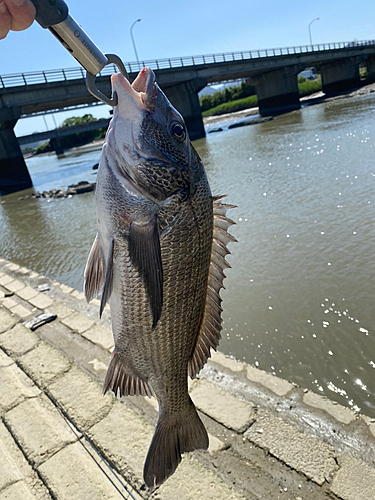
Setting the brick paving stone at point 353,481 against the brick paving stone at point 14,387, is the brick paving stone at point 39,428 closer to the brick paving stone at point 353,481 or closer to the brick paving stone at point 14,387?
the brick paving stone at point 14,387

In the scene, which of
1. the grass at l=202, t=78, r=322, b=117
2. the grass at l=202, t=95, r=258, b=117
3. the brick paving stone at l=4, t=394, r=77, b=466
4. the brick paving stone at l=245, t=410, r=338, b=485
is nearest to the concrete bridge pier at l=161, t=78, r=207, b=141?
the grass at l=202, t=78, r=322, b=117

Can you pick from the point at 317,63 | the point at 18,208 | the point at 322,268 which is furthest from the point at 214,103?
the point at 322,268

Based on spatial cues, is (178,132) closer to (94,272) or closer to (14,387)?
(94,272)

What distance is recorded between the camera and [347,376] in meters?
3.99

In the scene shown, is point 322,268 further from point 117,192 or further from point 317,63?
point 317,63

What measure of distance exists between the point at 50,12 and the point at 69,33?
0.09 metres

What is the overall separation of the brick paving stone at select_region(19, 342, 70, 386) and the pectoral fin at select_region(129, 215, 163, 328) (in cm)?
277

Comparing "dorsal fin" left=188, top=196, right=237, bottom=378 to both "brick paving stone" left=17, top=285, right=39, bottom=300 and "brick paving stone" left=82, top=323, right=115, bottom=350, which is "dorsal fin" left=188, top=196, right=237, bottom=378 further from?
"brick paving stone" left=17, top=285, right=39, bottom=300

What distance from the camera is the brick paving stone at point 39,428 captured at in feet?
9.51

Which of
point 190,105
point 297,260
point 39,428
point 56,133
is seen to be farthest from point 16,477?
point 56,133

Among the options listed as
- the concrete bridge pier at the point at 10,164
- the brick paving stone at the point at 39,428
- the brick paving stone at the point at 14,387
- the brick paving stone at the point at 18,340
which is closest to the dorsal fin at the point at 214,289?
the brick paving stone at the point at 39,428

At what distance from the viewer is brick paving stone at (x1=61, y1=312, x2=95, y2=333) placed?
4723 mm

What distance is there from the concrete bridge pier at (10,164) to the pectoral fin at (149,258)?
92.9 ft

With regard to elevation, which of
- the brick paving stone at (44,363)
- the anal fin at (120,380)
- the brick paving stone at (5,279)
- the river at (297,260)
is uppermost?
the anal fin at (120,380)
